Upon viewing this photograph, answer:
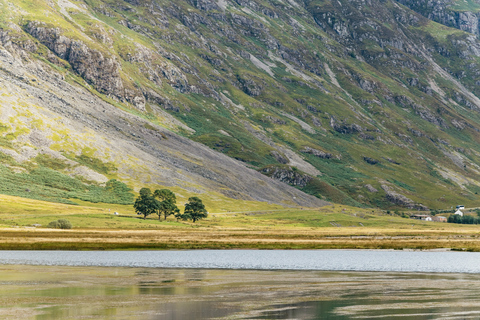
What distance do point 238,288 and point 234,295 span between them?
4298 millimetres

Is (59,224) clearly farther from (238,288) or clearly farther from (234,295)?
(234,295)

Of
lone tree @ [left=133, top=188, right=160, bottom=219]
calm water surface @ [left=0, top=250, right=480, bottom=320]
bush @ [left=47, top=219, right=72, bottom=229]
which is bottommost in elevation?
bush @ [left=47, top=219, right=72, bottom=229]

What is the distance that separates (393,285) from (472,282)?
28.4 ft

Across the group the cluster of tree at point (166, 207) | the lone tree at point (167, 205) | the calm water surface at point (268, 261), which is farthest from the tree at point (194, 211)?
the calm water surface at point (268, 261)

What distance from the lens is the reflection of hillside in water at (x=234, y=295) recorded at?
32.2 m

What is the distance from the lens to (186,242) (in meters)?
105

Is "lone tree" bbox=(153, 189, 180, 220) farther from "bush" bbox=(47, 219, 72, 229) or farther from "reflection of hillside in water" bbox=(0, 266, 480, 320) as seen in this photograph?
"reflection of hillside in water" bbox=(0, 266, 480, 320)

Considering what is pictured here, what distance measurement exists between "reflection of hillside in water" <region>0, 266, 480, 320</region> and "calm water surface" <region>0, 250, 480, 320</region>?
7cm

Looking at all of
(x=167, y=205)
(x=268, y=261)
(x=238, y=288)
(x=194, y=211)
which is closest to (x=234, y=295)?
(x=238, y=288)

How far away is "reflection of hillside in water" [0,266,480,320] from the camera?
3222 cm

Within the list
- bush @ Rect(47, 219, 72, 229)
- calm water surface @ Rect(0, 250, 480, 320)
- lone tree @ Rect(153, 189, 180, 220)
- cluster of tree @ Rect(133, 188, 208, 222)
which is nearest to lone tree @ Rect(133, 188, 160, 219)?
cluster of tree @ Rect(133, 188, 208, 222)

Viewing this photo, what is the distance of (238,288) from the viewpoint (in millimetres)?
44750

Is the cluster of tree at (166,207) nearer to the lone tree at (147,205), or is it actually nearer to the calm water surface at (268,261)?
the lone tree at (147,205)

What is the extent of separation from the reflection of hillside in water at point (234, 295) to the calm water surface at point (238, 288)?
0.07 metres
